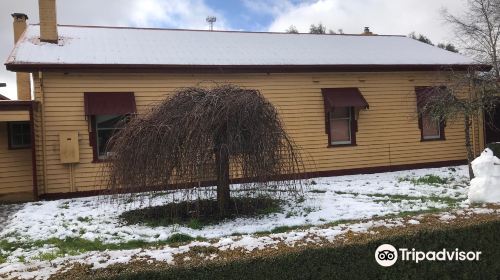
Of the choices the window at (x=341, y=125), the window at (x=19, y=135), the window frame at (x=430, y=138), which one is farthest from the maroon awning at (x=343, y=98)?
the window at (x=19, y=135)

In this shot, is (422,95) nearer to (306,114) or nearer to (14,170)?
(306,114)

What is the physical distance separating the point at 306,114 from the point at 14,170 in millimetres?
8379

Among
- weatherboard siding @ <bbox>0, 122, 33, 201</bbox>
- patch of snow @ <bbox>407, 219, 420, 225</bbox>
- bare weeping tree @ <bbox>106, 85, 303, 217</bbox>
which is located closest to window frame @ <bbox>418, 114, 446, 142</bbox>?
bare weeping tree @ <bbox>106, 85, 303, 217</bbox>

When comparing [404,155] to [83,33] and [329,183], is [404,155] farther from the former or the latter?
[83,33]

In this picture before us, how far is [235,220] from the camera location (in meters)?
8.47

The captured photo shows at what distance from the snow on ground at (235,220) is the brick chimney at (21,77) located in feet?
21.1

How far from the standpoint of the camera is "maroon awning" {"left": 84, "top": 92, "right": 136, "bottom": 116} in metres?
12.2

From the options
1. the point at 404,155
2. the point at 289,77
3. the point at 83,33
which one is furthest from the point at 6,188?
the point at 404,155

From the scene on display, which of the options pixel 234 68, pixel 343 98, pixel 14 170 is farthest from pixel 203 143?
pixel 343 98

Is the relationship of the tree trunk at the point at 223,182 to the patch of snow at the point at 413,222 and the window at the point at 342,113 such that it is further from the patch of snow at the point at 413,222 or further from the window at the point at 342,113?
the window at the point at 342,113

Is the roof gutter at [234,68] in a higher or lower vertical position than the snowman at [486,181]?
higher

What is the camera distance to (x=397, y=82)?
1548 centimetres

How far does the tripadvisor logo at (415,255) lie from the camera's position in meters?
4.42

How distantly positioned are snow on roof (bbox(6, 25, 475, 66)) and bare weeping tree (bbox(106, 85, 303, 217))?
481cm
